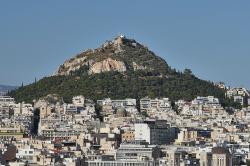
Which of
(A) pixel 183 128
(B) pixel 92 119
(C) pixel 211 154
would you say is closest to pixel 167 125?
(A) pixel 183 128

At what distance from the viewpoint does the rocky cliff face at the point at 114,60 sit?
147 m

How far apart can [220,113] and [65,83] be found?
16723mm

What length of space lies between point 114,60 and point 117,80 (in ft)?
19.5

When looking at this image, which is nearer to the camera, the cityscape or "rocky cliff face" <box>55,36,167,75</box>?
the cityscape

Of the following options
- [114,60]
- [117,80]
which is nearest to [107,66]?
[114,60]

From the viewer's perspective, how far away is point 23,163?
82.9 metres

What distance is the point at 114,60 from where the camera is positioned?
14775cm

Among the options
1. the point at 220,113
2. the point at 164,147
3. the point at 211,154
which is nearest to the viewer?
the point at 211,154

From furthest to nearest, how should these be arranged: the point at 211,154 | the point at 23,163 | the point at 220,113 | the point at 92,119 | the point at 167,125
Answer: the point at 220,113 < the point at 92,119 < the point at 167,125 < the point at 211,154 < the point at 23,163

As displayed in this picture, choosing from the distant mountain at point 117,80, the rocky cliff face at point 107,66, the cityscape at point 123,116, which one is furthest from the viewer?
the rocky cliff face at point 107,66

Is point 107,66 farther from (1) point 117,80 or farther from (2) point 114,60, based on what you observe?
(1) point 117,80

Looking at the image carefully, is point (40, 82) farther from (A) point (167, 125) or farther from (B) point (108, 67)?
(A) point (167, 125)

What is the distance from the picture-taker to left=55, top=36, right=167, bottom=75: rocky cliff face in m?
147

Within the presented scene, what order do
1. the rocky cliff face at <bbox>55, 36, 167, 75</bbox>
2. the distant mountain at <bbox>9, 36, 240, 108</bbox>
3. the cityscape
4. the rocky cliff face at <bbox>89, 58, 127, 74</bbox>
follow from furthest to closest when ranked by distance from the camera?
the rocky cliff face at <bbox>55, 36, 167, 75</bbox> → the rocky cliff face at <bbox>89, 58, 127, 74</bbox> → the distant mountain at <bbox>9, 36, 240, 108</bbox> → the cityscape
